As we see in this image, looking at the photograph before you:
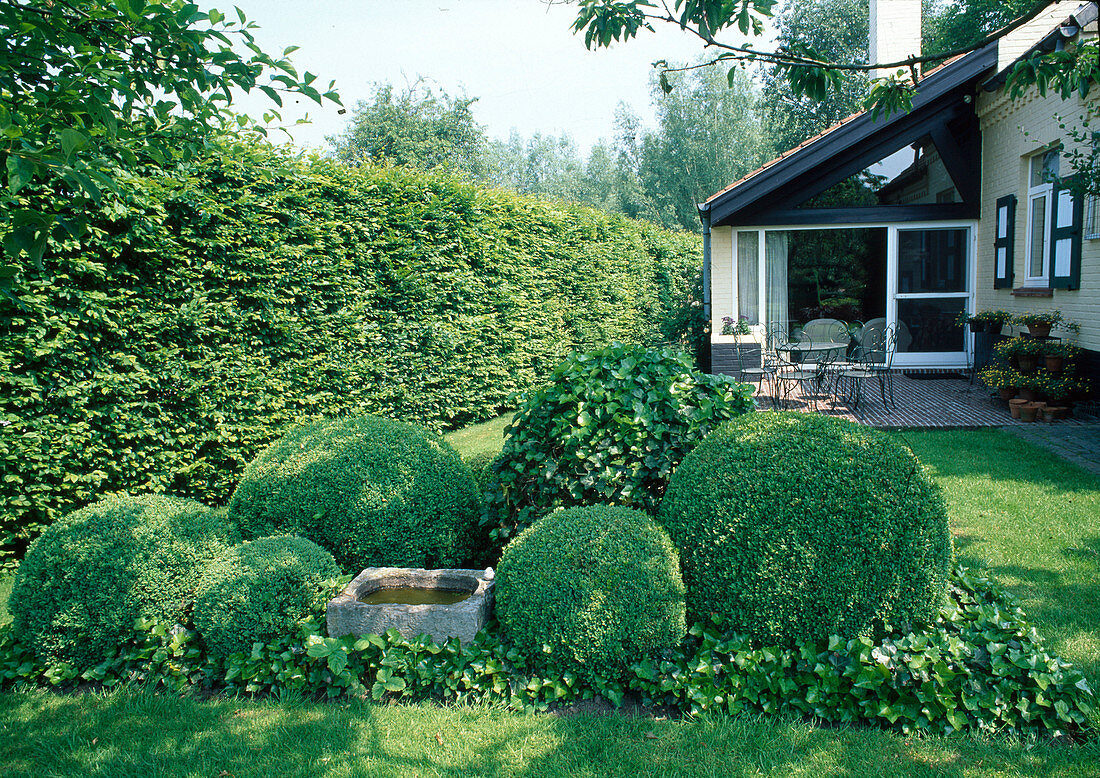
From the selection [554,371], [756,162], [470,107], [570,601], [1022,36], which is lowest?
[570,601]

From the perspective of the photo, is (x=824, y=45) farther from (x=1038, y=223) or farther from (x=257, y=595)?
(x=257, y=595)

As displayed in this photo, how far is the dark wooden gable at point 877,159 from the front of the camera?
10305 mm

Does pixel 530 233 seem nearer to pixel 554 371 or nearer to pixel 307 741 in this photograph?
pixel 554 371

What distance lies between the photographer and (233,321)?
240 inches

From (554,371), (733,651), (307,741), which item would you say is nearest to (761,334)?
(554,371)

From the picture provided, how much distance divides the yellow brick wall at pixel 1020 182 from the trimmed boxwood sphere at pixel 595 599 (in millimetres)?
7838

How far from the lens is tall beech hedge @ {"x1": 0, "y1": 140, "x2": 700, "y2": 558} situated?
16.0 ft

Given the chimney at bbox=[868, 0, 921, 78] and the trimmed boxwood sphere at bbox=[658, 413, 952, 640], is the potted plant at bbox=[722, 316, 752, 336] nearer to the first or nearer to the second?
the chimney at bbox=[868, 0, 921, 78]

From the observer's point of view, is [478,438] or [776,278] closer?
[478,438]

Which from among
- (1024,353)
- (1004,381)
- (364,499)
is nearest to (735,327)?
(1004,381)

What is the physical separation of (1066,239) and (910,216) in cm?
308

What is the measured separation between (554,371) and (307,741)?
226 cm

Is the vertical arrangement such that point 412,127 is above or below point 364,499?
above

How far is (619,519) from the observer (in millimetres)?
3416
